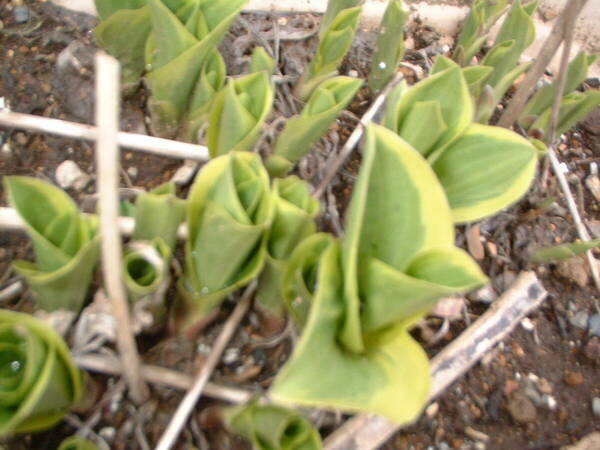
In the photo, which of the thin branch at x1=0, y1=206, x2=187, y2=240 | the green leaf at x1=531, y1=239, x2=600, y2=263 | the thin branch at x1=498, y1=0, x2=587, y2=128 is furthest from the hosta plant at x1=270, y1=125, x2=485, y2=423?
the thin branch at x1=498, y1=0, x2=587, y2=128

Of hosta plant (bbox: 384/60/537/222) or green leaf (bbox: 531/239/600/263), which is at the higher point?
hosta plant (bbox: 384/60/537/222)

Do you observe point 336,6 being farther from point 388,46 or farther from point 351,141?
point 351,141

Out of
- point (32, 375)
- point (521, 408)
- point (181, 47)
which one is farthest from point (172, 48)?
point (521, 408)

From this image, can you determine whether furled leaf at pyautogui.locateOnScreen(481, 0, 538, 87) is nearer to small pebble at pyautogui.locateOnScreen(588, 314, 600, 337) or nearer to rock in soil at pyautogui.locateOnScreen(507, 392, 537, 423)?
small pebble at pyautogui.locateOnScreen(588, 314, 600, 337)

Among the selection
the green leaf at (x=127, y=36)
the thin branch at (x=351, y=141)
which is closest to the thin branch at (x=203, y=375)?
the thin branch at (x=351, y=141)

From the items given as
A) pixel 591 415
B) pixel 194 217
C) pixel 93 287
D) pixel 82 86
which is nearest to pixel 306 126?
pixel 194 217

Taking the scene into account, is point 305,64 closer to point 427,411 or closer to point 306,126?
point 306,126

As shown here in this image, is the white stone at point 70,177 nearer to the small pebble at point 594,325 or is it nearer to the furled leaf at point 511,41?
the furled leaf at point 511,41
